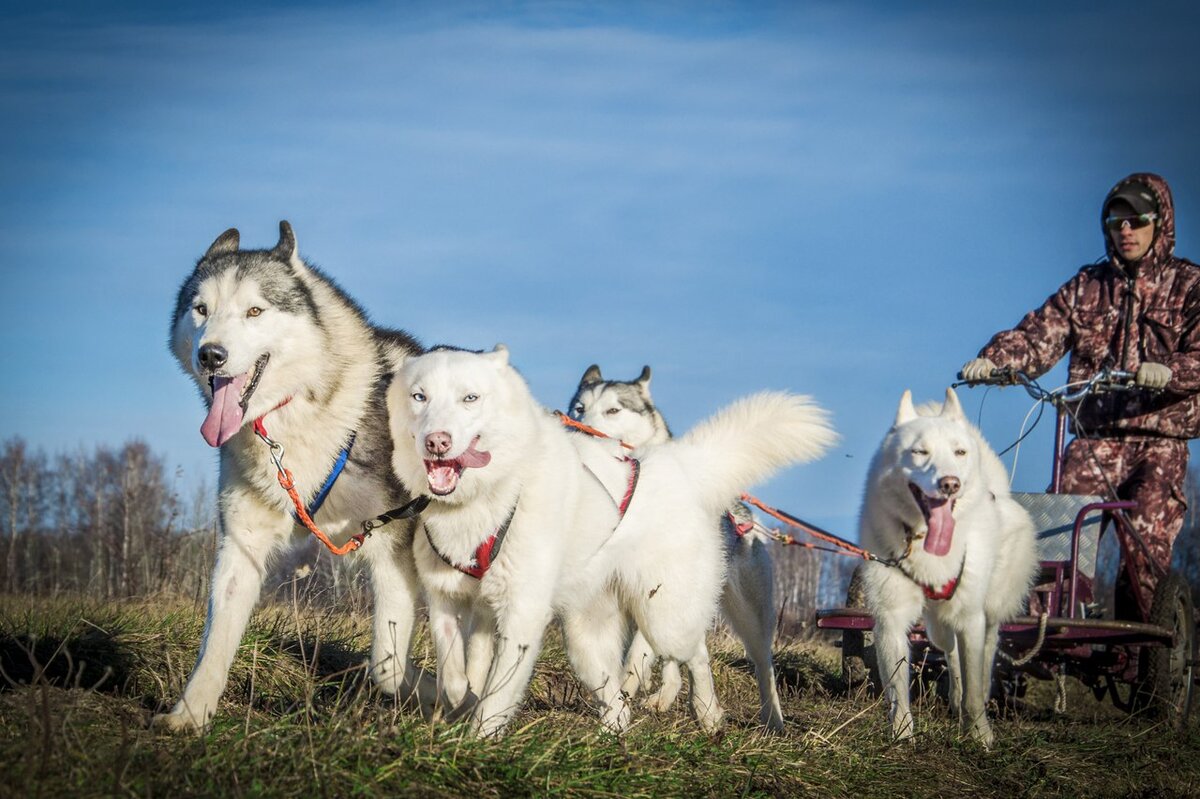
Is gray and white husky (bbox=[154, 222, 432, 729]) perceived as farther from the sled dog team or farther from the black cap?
the black cap

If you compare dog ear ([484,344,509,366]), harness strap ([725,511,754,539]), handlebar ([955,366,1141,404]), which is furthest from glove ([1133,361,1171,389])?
dog ear ([484,344,509,366])

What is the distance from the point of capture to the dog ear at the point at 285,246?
4.61m

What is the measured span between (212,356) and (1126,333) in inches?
220

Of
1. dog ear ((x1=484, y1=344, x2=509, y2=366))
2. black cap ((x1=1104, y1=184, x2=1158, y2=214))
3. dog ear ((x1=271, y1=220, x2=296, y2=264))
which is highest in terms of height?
black cap ((x1=1104, y1=184, x2=1158, y2=214))

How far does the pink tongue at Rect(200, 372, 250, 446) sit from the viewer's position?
163 inches

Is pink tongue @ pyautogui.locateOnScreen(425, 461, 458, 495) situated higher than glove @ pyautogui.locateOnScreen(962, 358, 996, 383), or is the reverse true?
glove @ pyautogui.locateOnScreen(962, 358, 996, 383)

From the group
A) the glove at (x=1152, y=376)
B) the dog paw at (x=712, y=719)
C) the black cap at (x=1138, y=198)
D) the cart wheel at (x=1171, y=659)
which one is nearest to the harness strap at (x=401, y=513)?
the dog paw at (x=712, y=719)

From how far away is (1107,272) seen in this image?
7.40 meters

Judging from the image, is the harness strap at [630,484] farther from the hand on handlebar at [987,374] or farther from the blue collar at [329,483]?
the hand on handlebar at [987,374]

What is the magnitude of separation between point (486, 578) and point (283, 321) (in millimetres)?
1232

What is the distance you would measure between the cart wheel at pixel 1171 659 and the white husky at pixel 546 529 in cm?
262

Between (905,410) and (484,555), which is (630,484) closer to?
(484,555)

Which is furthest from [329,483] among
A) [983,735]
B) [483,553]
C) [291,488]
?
[983,735]

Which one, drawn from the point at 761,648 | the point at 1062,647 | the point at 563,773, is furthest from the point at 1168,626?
the point at 563,773
